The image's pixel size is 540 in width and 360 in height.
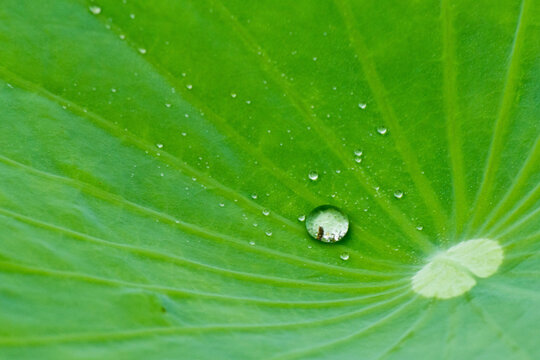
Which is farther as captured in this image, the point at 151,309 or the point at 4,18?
the point at 4,18

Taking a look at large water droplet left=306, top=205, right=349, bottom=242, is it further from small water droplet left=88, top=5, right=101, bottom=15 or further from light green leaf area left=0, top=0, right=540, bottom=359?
small water droplet left=88, top=5, right=101, bottom=15

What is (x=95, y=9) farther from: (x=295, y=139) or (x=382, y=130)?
(x=382, y=130)

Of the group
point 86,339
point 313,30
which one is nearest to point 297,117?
point 313,30

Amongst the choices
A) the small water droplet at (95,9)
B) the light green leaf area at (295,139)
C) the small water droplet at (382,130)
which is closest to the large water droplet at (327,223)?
the light green leaf area at (295,139)

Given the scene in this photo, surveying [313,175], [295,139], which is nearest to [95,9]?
[295,139]

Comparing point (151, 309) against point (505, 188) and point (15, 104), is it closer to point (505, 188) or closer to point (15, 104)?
point (15, 104)
